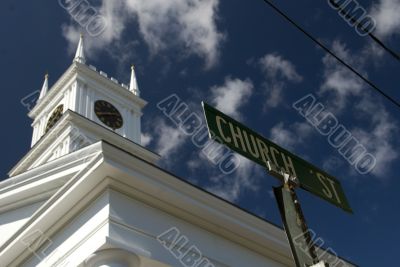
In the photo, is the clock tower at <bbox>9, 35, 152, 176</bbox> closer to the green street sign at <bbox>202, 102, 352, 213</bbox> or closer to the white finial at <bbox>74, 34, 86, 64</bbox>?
the white finial at <bbox>74, 34, 86, 64</bbox>

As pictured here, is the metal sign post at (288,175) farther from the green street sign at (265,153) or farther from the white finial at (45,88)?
the white finial at (45,88)

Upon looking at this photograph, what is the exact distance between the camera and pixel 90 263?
34.6ft

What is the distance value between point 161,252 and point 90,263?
156 centimetres

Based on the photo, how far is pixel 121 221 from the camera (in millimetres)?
11125

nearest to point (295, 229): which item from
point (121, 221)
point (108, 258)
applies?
point (108, 258)

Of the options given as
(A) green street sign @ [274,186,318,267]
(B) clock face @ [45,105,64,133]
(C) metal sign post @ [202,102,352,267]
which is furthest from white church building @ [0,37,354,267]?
(B) clock face @ [45,105,64,133]

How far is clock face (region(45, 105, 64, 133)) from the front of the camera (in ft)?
134

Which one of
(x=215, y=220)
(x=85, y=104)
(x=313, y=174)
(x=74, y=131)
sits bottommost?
(x=313, y=174)

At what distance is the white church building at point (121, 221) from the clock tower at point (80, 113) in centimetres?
2207

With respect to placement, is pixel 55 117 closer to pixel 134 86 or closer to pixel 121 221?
pixel 134 86

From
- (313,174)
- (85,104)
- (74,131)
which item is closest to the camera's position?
(313,174)

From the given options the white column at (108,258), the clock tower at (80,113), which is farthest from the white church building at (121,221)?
the clock tower at (80,113)

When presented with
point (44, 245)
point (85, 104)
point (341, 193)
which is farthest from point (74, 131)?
point (341, 193)

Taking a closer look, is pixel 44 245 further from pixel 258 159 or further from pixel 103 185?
pixel 258 159
